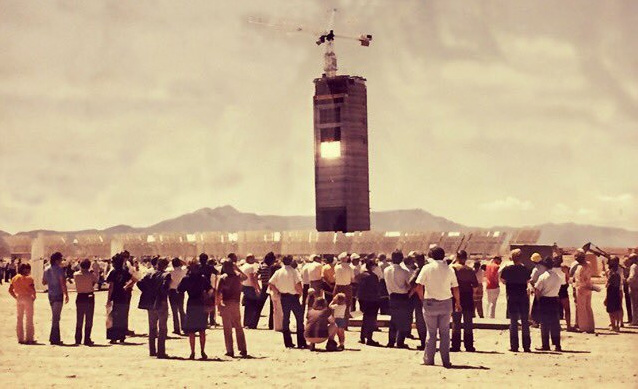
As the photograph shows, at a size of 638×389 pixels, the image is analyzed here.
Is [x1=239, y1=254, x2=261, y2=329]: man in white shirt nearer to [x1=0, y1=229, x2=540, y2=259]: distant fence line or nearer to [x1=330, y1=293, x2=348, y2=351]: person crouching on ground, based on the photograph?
[x1=330, y1=293, x2=348, y2=351]: person crouching on ground

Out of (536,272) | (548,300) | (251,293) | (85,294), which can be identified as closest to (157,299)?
(85,294)

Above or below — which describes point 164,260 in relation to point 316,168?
below

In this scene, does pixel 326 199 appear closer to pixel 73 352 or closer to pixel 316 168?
pixel 316 168

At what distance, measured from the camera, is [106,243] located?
120812 millimetres

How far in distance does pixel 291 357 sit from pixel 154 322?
2929 mm

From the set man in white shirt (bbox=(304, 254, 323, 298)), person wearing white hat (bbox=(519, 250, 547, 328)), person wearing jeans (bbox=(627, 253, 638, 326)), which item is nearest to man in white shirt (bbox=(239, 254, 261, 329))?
man in white shirt (bbox=(304, 254, 323, 298))

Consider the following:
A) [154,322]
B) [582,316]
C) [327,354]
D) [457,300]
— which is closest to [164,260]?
[154,322]

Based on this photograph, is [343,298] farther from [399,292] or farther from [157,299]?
[157,299]

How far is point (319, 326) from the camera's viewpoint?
17.5m

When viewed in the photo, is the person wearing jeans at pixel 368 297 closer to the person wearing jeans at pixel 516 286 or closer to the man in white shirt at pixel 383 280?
the man in white shirt at pixel 383 280

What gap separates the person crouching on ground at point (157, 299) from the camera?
16.5 m

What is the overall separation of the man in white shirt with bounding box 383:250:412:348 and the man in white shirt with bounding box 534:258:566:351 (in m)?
2.81

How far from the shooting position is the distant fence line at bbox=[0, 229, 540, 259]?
329 feet

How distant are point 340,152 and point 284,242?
84.7 ft
